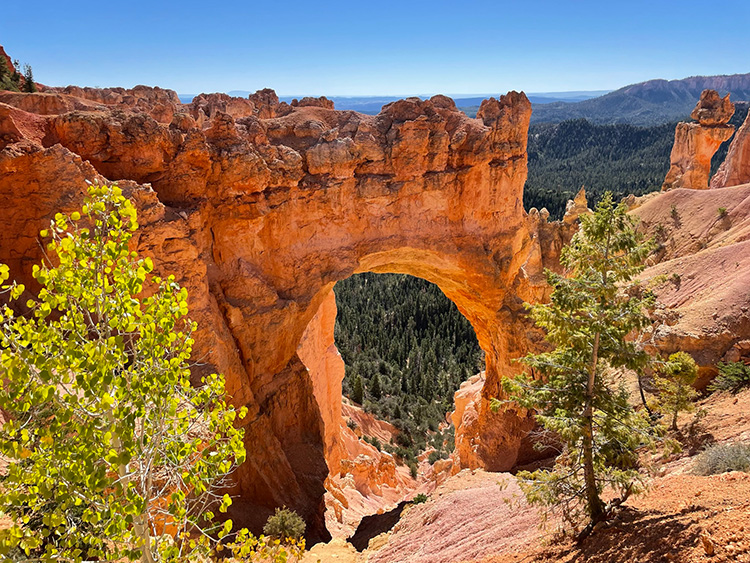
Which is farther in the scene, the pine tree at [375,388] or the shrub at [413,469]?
the pine tree at [375,388]

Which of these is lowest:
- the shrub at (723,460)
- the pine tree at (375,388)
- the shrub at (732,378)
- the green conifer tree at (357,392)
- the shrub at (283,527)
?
the pine tree at (375,388)

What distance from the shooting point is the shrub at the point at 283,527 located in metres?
14.1

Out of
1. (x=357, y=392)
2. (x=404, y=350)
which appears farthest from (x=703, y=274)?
(x=404, y=350)

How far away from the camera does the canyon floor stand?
7184 mm

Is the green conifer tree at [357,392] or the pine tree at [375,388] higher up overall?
the green conifer tree at [357,392]

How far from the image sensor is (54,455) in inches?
184

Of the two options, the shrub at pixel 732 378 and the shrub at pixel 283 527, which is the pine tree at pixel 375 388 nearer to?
the shrub at pixel 283 527

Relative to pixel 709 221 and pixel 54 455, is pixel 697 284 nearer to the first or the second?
pixel 709 221

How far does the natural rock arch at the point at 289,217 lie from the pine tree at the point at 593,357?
949 centimetres

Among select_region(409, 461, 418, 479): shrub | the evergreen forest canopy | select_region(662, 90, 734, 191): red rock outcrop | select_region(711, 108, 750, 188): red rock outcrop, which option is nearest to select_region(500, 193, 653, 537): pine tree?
select_region(409, 461, 418, 479): shrub

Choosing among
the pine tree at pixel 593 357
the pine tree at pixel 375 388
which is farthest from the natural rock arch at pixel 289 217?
the pine tree at pixel 375 388

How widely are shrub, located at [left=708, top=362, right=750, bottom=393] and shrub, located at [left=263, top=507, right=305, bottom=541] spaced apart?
1384cm

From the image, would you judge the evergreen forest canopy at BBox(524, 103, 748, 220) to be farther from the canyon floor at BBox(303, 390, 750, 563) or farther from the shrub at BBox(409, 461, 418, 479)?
the canyon floor at BBox(303, 390, 750, 563)

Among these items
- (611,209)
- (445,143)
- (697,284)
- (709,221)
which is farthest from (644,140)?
(611,209)
